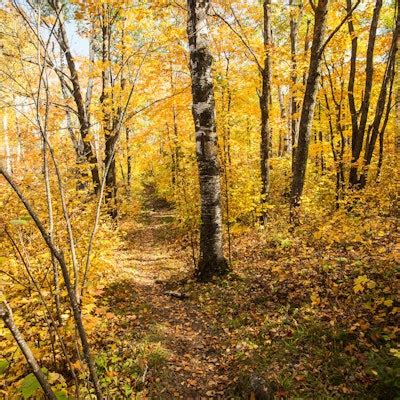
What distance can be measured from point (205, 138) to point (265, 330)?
12.6 feet

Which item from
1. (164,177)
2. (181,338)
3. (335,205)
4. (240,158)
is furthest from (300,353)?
(164,177)

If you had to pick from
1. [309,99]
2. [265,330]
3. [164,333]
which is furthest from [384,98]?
[164,333]

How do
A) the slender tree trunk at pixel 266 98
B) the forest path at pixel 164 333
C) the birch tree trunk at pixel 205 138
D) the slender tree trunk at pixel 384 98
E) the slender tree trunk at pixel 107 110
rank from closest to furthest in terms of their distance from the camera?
the forest path at pixel 164 333, the birch tree trunk at pixel 205 138, the slender tree trunk at pixel 384 98, the slender tree trunk at pixel 266 98, the slender tree trunk at pixel 107 110

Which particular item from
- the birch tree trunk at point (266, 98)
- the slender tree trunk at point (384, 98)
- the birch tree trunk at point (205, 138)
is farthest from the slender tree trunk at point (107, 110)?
the slender tree trunk at point (384, 98)

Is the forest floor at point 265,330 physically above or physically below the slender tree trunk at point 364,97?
below

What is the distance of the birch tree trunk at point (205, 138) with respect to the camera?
657 cm

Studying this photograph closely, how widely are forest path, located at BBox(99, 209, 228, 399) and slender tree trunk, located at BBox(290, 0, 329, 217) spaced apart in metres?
3.69

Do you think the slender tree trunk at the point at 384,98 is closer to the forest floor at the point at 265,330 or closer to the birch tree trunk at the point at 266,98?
the birch tree trunk at the point at 266,98

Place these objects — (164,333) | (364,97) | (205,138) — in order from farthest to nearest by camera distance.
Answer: (364,97) → (205,138) → (164,333)

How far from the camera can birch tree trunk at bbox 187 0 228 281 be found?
657 cm

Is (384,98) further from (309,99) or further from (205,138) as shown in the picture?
(205,138)

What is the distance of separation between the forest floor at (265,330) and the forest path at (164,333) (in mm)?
16

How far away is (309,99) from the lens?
322 inches

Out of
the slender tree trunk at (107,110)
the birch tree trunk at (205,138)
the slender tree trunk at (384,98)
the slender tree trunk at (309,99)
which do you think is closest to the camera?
the birch tree trunk at (205,138)
